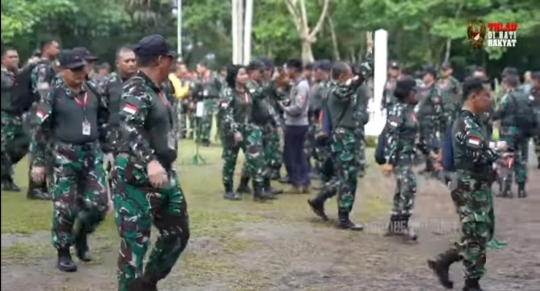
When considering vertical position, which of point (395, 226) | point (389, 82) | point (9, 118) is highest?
point (389, 82)

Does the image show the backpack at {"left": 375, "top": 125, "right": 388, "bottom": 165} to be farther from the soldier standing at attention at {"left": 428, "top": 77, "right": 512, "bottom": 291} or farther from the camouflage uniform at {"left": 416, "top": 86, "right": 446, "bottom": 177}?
the camouflage uniform at {"left": 416, "top": 86, "right": 446, "bottom": 177}

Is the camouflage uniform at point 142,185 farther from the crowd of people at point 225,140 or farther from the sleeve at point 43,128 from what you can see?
the sleeve at point 43,128

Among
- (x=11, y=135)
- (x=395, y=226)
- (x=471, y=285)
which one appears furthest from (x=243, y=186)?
(x=471, y=285)

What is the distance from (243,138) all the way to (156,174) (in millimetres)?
6184

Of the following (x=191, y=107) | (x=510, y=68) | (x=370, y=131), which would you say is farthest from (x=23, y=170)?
(x=370, y=131)

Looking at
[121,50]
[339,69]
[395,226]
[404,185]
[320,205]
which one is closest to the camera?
[121,50]

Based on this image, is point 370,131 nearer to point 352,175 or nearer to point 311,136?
point 311,136

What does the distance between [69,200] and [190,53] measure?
2.82m

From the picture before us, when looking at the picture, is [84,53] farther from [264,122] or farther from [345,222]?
[264,122]

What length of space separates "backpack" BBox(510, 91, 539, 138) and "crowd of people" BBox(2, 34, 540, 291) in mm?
18

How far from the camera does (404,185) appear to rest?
359 inches

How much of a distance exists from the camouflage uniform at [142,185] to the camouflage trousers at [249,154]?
561cm

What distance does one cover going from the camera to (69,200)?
7.23m

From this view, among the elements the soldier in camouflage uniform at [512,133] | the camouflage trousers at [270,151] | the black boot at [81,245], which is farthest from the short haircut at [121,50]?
the soldier in camouflage uniform at [512,133]
